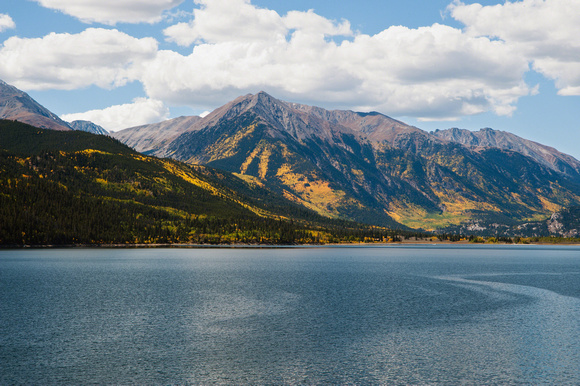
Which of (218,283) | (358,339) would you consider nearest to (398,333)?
(358,339)

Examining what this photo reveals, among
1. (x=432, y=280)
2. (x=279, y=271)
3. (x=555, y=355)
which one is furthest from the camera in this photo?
(x=279, y=271)

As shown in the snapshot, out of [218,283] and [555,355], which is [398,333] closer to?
[555,355]

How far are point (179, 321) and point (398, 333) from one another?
36.7 metres

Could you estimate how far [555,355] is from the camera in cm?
6303

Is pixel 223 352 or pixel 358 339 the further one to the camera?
pixel 358 339

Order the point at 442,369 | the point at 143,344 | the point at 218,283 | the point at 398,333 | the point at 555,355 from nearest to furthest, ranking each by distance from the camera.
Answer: the point at 442,369, the point at 555,355, the point at 143,344, the point at 398,333, the point at 218,283

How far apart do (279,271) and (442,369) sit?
418 ft

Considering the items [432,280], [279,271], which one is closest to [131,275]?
[279,271]

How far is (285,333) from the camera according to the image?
75.1 meters

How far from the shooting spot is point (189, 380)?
5281 centimetres

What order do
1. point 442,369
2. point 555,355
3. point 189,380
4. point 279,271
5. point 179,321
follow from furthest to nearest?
point 279,271
point 179,321
point 555,355
point 442,369
point 189,380

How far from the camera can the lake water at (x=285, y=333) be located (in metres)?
55.5

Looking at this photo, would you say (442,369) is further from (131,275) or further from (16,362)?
(131,275)

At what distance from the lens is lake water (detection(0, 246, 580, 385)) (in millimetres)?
55469
